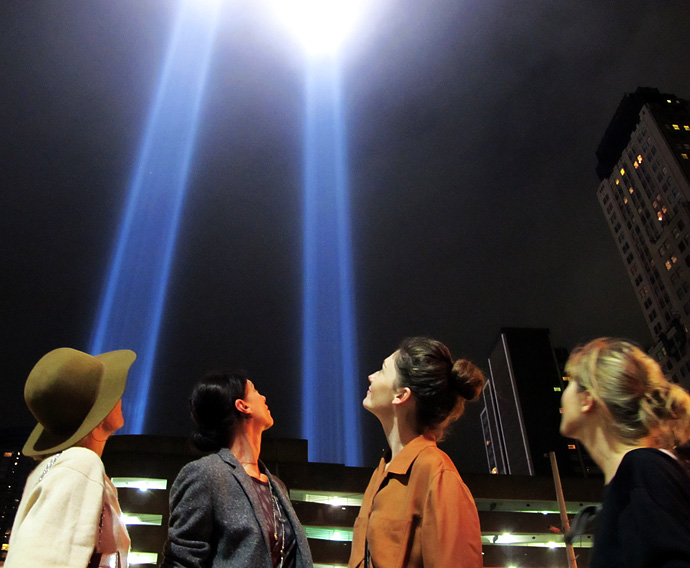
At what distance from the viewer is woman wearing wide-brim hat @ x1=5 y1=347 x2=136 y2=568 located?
163cm

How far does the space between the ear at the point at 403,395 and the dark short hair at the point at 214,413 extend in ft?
3.14

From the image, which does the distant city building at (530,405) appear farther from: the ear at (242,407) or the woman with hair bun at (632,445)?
the woman with hair bun at (632,445)

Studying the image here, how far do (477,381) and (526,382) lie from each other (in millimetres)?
98017

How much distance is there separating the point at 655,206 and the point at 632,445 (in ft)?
228

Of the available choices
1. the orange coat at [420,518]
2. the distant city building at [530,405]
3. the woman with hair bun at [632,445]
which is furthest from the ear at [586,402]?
the distant city building at [530,405]

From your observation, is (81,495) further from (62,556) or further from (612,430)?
(612,430)

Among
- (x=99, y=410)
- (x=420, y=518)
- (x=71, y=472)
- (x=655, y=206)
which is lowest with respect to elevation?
(x=420, y=518)

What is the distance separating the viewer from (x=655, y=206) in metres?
60.1

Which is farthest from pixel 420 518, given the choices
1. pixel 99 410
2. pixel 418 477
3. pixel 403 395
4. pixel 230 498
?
pixel 99 410

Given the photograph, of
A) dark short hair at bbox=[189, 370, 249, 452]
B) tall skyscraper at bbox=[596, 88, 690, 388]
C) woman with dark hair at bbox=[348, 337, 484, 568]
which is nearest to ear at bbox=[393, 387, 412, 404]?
woman with dark hair at bbox=[348, 337, 484, 568]

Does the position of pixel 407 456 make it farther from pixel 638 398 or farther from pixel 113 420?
pixel 113 420

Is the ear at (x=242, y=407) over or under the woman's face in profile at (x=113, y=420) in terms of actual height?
over

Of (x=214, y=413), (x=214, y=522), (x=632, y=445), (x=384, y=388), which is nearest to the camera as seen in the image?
(x=632, y=445)

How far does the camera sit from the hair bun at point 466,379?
2689 mm
